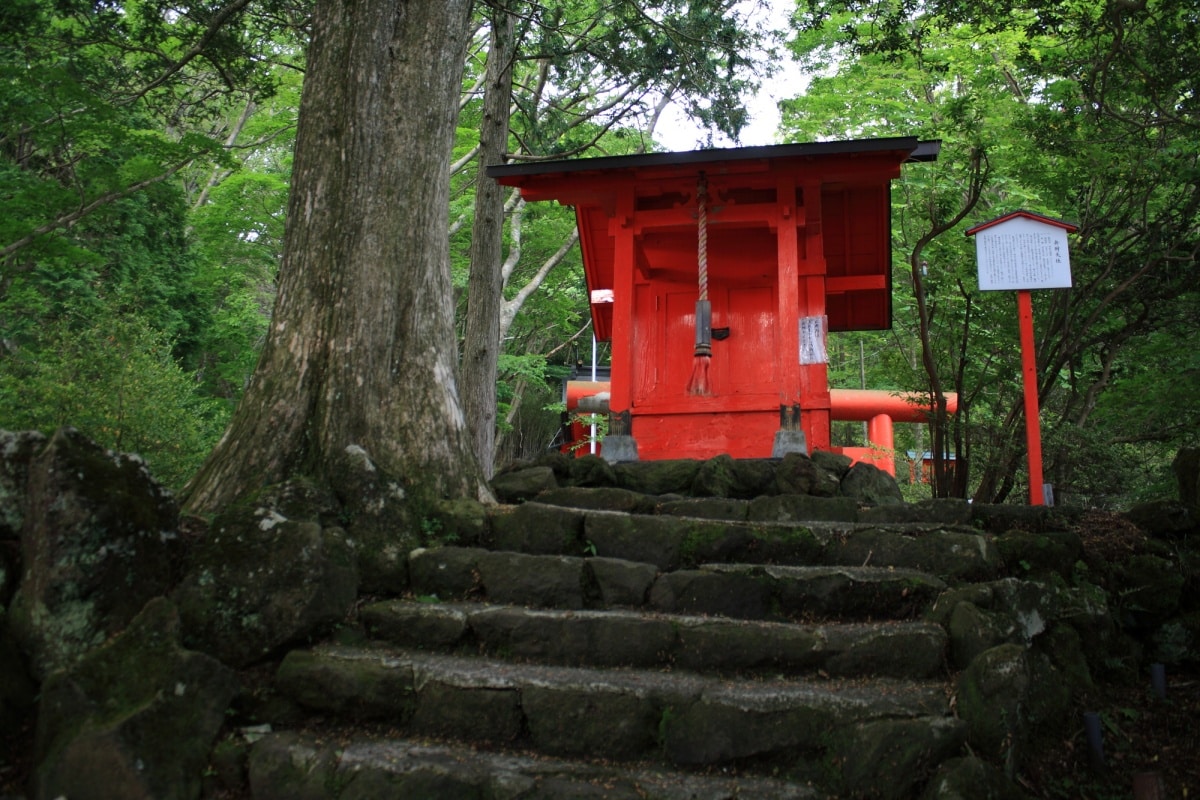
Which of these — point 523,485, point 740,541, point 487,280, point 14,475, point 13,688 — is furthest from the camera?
point 487,280

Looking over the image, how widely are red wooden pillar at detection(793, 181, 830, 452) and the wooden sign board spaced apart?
1807 mm

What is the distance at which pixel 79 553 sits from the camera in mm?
3635

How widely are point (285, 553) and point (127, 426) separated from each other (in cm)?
632

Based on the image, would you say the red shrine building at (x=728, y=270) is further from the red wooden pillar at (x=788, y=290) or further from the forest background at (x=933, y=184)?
the forest background at (x=933, y=184)

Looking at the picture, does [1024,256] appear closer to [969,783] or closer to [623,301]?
[623,301]

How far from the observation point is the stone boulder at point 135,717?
319cm

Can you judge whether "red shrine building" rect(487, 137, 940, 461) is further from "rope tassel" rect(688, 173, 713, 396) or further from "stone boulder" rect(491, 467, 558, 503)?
"stone boulder" rect(491, 467, 558, 503)

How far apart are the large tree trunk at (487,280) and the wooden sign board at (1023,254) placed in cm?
606

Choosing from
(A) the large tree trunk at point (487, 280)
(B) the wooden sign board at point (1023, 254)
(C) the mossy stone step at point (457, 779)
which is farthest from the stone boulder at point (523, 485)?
(A) the large tree trunk at point (487, 280)

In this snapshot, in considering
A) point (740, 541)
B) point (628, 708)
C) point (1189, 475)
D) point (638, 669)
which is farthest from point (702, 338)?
point (628, 708)

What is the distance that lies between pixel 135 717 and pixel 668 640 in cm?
231

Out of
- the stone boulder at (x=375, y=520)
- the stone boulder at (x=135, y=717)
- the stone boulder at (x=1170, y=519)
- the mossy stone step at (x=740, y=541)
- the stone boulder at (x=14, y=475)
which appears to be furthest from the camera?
the stone boulder at (x=1170, y=519)

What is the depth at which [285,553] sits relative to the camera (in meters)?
4.08

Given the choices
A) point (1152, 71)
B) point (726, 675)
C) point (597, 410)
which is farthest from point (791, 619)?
point (597, 410)
